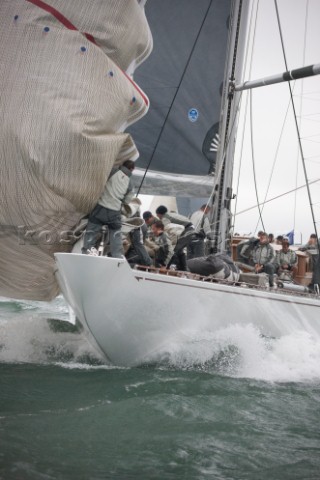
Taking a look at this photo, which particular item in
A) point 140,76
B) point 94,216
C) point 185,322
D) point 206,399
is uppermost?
point 140,76

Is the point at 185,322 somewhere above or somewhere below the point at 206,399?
above

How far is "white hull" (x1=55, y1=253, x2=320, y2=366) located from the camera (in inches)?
254

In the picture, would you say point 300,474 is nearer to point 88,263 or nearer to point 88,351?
point 88,263

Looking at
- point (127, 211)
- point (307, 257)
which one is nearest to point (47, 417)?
point (127, 211)

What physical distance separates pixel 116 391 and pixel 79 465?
6.17ft

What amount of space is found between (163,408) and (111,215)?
220 cm

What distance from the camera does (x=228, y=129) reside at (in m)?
9.04

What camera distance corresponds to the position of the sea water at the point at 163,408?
13.1 ft

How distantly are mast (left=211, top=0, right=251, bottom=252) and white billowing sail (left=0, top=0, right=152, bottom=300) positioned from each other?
240cm

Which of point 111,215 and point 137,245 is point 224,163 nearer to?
point 137,245

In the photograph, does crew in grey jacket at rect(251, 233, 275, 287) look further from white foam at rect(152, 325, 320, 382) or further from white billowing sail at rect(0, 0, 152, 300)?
white billowing sail at rect(0, 0, 152, 300)

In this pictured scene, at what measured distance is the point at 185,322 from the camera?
22.7 ft

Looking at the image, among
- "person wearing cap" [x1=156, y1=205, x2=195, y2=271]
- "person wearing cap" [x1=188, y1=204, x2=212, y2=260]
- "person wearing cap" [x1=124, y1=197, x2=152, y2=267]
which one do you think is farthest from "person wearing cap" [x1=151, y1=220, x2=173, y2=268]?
"person wearing cap" [x1=124, y1=197, x2=152, y2=267]

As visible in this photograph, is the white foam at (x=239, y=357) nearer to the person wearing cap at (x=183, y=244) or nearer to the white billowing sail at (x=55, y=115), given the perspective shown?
the person wearing cap at (x=183, y=244)
